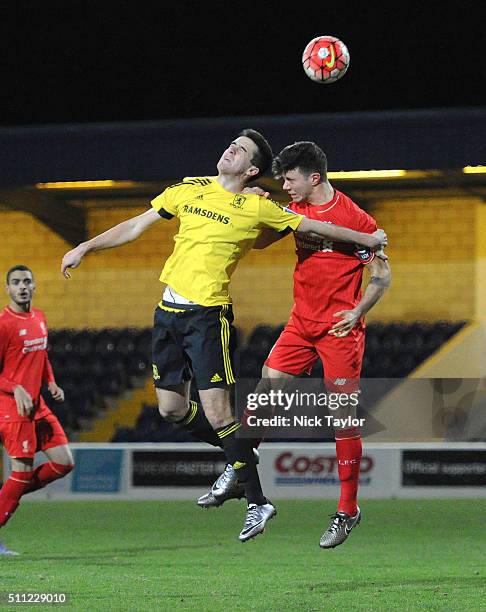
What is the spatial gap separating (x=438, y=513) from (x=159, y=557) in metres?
3.72

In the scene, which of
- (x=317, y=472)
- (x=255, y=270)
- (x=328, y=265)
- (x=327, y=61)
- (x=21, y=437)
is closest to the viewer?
(x=328, y=265)

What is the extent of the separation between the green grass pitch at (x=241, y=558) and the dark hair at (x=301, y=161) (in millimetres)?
2444

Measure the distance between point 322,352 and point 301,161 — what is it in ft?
3.08

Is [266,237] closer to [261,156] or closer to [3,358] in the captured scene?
[261,156]

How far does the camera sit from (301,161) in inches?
221

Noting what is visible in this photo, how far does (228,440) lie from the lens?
5.51 m

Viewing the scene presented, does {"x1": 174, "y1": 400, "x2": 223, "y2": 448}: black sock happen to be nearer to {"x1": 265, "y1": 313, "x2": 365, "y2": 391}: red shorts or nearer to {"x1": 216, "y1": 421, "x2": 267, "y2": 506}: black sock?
{"x1": 216, "y1": 421, "x2": 267, "y2": 506}: black sock

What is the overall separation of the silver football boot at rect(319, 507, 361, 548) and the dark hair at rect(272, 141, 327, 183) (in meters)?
1.65

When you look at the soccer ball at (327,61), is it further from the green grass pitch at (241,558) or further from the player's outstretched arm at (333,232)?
the green grass pitch at (241,558)

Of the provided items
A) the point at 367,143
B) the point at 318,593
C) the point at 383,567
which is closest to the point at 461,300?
the point at 367,143

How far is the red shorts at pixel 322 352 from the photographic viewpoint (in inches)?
226

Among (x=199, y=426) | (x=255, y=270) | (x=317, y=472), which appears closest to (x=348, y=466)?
(x=199, y=426)

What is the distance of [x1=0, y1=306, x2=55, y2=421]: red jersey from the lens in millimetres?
8570

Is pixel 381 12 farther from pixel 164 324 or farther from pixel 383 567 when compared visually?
pixel 164 324
